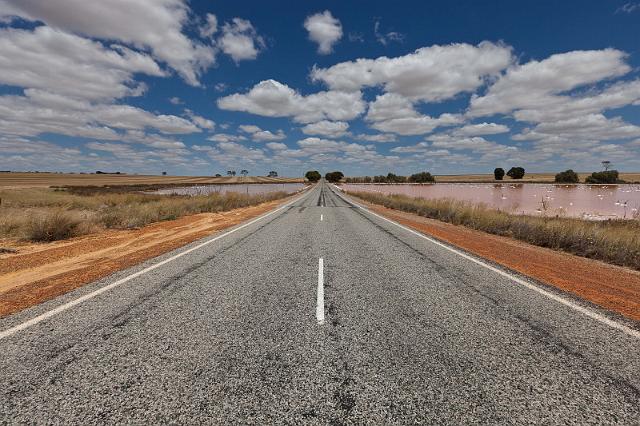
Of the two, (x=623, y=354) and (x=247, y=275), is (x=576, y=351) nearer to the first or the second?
(x=623, y=354)

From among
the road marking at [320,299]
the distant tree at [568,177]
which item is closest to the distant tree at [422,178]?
the distant tree at [568,177]

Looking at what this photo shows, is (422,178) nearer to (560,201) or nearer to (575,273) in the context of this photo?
(560,201)

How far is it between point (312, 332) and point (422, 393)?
1.46m

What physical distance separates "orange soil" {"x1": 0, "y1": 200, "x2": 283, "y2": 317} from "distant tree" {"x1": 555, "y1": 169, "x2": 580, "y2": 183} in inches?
4701

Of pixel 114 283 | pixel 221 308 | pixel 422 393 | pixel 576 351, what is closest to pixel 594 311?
pixel 576 351

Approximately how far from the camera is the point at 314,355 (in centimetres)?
324

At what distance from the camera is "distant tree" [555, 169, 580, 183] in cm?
9812

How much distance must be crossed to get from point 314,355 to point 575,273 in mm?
6715

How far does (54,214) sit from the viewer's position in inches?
466

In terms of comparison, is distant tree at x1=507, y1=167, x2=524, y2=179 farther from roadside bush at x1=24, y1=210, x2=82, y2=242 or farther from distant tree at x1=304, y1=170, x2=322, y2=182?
Result: roadside bush at x1=24, y1=210, x2=82, y2=242

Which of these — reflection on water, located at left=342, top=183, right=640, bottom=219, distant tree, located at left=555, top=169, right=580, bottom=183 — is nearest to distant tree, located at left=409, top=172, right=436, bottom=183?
distant tree, located at left=555, top=169, right=580, bottom=183

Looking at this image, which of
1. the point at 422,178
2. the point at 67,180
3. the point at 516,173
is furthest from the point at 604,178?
the point at 67,180

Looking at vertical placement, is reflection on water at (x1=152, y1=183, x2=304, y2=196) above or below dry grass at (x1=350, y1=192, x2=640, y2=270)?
above

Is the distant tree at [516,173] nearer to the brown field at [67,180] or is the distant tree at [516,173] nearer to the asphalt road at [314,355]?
the brown field at [67,180]
